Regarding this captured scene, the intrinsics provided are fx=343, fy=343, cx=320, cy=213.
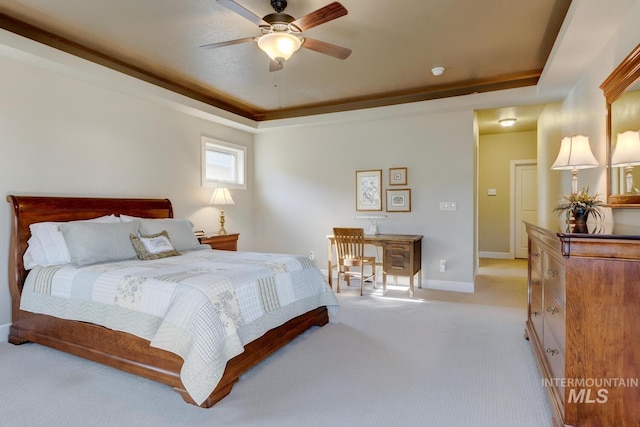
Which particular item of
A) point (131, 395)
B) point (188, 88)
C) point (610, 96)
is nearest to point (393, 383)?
point (131, 395)

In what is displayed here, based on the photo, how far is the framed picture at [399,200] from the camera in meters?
5.01

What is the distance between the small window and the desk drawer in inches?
110

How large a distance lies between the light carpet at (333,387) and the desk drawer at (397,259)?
1.27 m

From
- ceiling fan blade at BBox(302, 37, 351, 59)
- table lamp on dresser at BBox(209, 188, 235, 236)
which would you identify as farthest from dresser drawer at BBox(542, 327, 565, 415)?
table lamp on dresser at BBox(209, 188, 235, 236)

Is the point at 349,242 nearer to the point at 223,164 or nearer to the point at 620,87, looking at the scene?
the point at 223,164

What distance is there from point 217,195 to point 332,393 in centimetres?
357

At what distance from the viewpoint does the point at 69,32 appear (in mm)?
3111

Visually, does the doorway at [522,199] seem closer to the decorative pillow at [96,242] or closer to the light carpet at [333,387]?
the light carpet at [333,387]

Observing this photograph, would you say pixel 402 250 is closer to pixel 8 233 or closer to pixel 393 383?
pixel 393 383

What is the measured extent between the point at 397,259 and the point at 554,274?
2.57m

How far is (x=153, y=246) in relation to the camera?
3340 mm

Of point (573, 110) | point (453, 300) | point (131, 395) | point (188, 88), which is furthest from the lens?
point (188, 88)

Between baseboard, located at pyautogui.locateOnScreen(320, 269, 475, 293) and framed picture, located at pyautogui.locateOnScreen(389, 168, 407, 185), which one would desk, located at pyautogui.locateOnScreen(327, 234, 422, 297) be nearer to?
baseboard, located at pyautogui.locateOnScreen(320, 269, 475, 293)

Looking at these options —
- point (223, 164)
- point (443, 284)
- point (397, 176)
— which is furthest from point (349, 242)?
point (223, 164)
